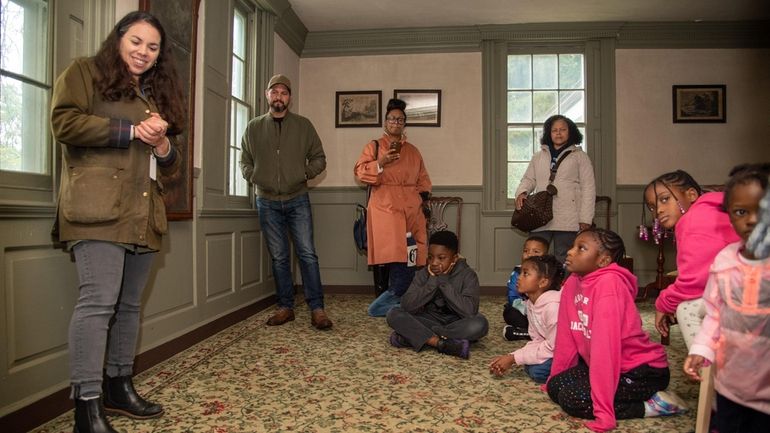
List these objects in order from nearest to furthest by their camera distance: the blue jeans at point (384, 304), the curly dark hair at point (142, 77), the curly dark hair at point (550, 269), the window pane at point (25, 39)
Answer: the curly dark hair at point (142, 77), the window pane at point (25, 39), the curly dark hair at point (550, 269), the blue jeans at point (384, 304)

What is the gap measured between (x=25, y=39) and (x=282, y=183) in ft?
5.56

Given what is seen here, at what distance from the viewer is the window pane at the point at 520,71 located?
16.7 ft

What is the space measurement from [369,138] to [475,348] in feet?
9.19

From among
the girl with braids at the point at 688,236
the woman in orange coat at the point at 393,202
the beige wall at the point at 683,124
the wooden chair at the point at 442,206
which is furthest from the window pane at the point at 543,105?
the girl with braids at the point at 688,236

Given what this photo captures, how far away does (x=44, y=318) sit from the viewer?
184cm

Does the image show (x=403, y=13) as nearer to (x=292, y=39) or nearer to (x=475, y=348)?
(x=292, y=39)

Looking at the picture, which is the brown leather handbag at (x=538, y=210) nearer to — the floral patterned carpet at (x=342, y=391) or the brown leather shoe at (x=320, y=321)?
the floral patterned carpet at (x=342, y=391)

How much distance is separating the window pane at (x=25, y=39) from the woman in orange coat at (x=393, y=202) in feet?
6.90

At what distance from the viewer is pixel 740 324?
121 cm

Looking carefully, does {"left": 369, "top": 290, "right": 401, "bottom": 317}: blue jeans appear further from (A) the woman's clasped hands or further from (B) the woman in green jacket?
(A) the woman's clasped hands

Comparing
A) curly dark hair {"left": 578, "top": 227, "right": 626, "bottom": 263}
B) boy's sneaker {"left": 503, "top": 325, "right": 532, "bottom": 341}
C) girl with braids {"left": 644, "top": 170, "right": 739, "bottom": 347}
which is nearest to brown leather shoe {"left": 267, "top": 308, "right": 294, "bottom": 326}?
boy's sneaker {"left": 503, "top": 325, "right": 532, "bottom": 341}

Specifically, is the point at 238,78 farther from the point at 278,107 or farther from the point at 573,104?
the point at 573,104

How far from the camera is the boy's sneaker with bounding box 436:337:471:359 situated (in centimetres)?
261

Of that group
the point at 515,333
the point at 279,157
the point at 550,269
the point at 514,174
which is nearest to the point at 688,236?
the point at 550,269
